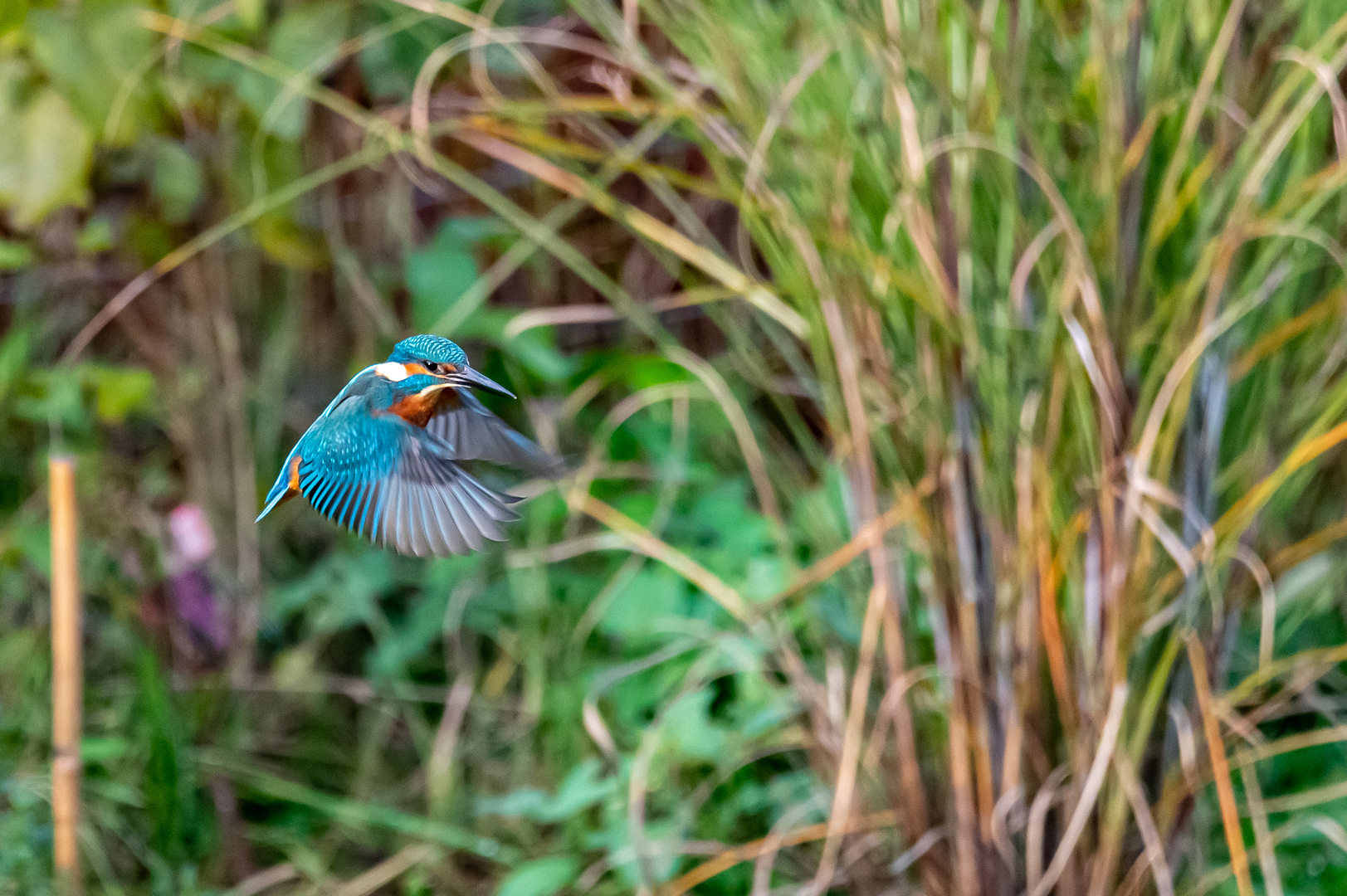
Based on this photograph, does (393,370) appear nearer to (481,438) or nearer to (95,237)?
(481,438)

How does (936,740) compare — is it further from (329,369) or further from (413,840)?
(329,369)

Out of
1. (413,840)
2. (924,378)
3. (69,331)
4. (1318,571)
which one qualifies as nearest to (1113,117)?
(924,378)

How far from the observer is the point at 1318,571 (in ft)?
2.73

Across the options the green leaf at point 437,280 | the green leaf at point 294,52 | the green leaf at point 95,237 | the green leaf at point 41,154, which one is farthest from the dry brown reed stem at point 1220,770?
the green leaf at point 95,237

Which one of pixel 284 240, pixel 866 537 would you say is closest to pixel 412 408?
pixel 866 537

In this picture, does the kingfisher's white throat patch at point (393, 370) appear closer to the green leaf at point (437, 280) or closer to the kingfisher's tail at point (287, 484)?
the kingfisher's tail at point (287, 484)

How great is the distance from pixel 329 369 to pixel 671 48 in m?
0.45

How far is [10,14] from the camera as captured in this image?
0.88 metres

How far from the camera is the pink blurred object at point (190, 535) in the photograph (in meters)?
1.13

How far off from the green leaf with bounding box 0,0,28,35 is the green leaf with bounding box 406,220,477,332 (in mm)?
299

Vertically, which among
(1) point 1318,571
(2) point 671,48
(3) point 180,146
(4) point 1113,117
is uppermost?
(3) point 180,146

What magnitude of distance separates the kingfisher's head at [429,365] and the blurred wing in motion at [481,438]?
3 centimetres

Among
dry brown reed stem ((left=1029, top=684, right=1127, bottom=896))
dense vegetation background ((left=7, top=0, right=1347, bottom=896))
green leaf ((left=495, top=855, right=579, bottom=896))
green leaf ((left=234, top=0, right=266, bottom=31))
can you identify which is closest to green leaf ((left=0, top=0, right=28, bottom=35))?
dense vegetation background ((left=7, top=0, right=1347, bottom=896))

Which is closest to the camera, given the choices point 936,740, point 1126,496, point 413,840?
point 1126,496
